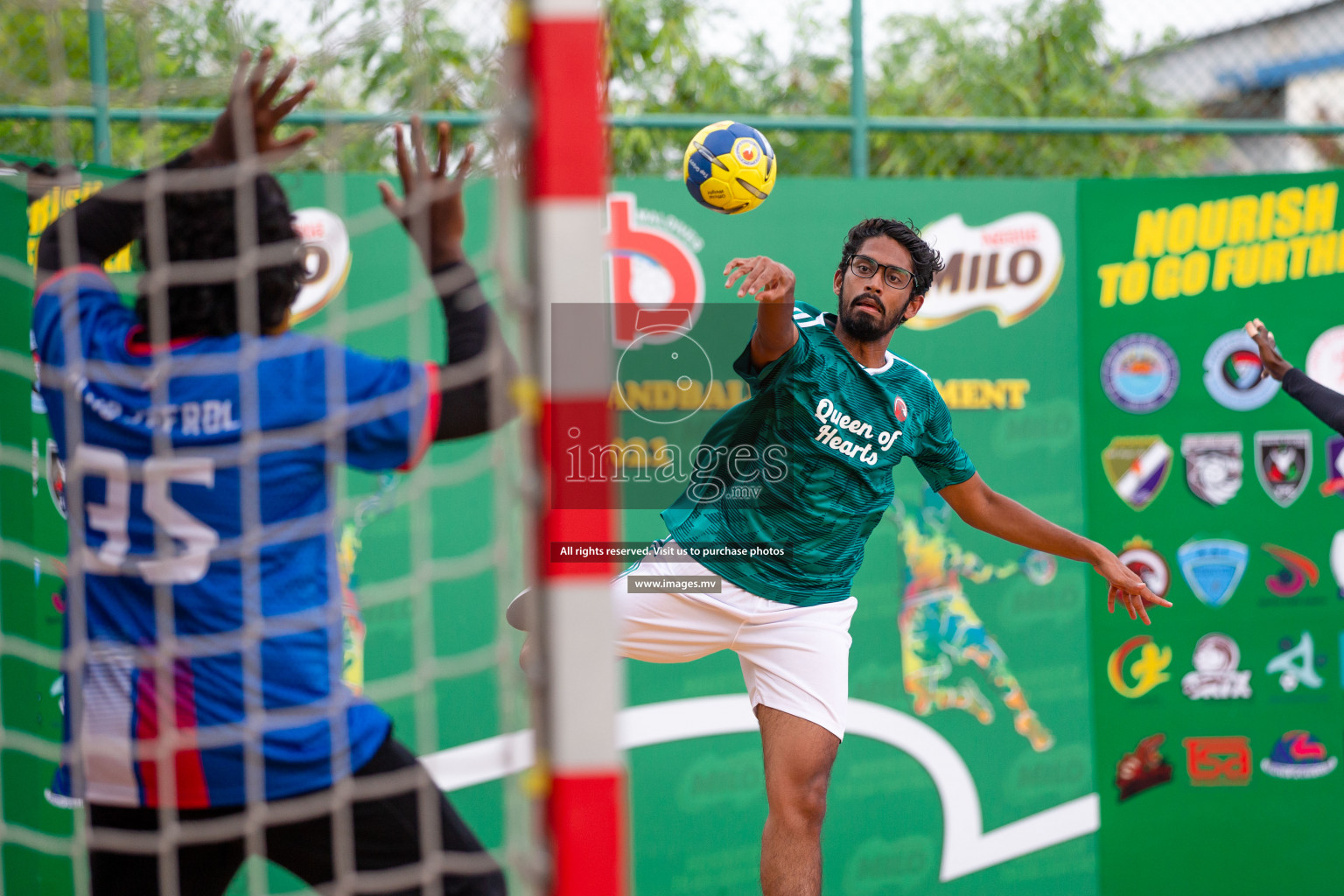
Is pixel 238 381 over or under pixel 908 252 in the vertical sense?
under

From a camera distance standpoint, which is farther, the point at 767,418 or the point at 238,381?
the point at 767,418

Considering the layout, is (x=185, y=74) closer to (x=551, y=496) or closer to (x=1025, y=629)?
(x=551, y=496)

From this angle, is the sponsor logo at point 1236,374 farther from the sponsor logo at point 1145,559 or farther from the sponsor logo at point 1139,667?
the sponsor logo at point 1139,667

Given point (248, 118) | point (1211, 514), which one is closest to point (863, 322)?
point (248, 118)

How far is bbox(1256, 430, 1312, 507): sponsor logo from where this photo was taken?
478 cm

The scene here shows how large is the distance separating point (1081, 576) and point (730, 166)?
7.90 ft

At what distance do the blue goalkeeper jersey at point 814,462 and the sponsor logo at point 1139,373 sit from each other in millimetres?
1507

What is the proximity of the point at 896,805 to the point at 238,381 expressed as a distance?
347 centimetres

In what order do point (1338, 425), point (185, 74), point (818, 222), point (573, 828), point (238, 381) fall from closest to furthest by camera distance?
1. point (573, 828)
2. point (238, 381)
3. point (185, 74)
4. point (1338, 425)
5. point (818, 222)

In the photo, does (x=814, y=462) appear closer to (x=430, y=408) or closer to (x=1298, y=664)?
(x=430, y=408)

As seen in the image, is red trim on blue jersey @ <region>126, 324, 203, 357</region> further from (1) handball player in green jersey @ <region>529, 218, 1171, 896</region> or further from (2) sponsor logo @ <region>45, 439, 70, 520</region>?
(2) sponsor logo @ <region>45, 439, 70, 520</region>

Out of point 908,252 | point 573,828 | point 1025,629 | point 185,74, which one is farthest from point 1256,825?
point 185,74

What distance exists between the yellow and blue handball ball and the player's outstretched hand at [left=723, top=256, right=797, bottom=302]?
22.5 inches

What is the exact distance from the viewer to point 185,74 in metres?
3.82
